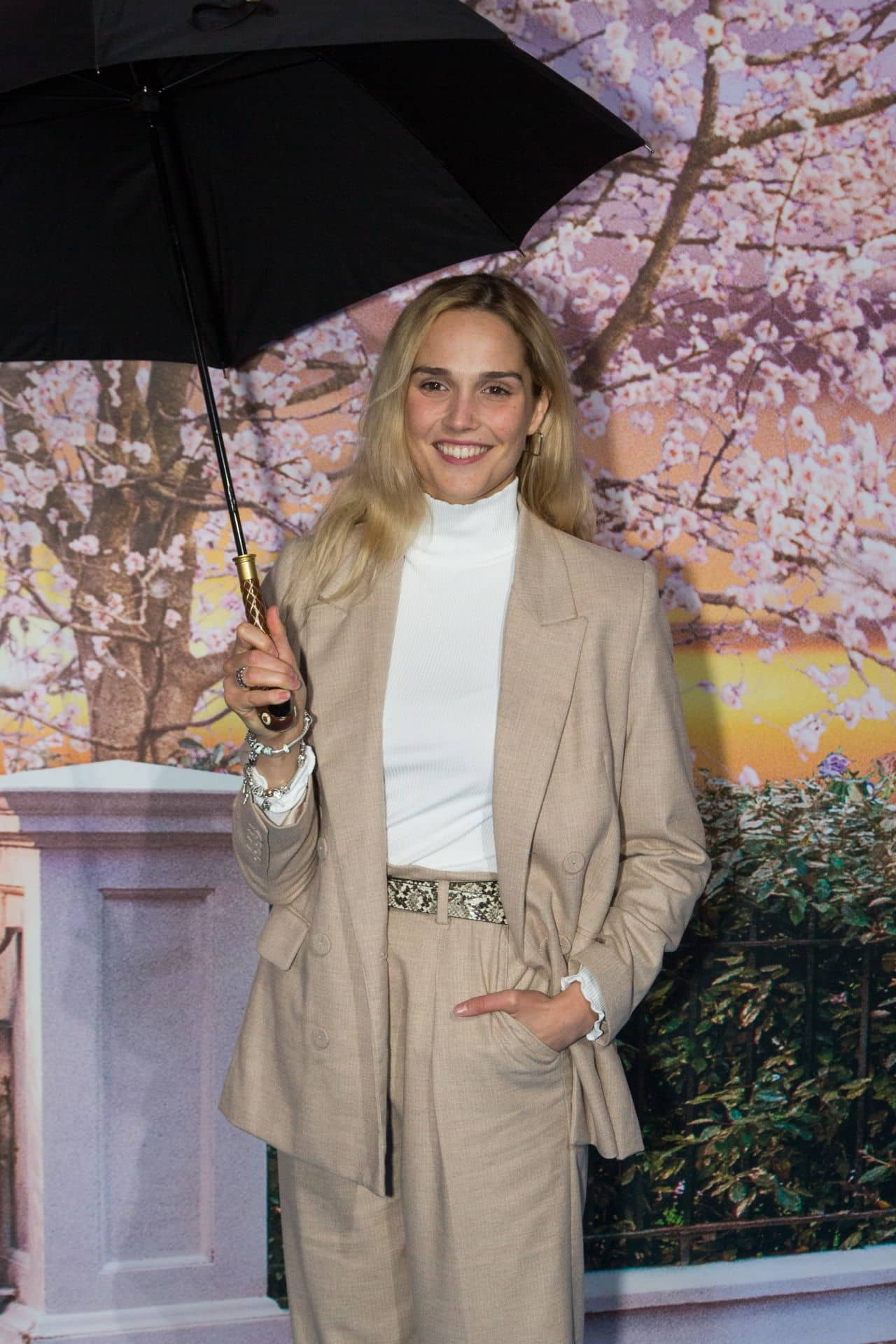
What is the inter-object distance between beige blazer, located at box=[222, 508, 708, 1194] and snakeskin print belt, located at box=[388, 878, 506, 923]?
36mm

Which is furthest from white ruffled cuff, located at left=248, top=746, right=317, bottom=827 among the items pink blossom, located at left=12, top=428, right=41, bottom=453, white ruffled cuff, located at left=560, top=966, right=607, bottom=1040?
pink blossom, located at left=12, top=428, right=41, bottom=453

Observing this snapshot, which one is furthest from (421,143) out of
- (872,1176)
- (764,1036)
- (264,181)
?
(872,1176)

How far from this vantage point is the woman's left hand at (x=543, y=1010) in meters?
1.91

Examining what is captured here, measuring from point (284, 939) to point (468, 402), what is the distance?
82 cm

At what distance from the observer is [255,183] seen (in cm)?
221

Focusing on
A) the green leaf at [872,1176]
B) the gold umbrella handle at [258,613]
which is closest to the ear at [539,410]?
the gold umbrella handle at [258,613]

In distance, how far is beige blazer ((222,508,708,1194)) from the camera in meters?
1.94

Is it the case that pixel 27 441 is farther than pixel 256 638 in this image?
Yes

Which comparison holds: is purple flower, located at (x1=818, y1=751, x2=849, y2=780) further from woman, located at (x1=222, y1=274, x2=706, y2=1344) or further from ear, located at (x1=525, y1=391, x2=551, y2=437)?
ear, located at (x1=525, y1=391, x2=551, y2=437)

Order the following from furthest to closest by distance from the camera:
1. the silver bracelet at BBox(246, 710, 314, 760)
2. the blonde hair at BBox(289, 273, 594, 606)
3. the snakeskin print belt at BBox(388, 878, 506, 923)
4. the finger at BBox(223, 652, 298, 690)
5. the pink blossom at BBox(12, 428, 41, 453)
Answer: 1. the pink blossom at BBox(12, 428, 41, 453)
2. the blonde hair at BBox(289, 273, 594, 606)
3. the snakeskin print belt at BBox(388, 878, 506, 923)
4. the silver bracelet at BBox(246, 710, 314, 760)
5. the finger at BBox(223, 652, 298, 690)

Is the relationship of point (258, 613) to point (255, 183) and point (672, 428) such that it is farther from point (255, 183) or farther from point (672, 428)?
point (672, 428)

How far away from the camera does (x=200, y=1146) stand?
2969 mm

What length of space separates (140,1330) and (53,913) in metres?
0.90

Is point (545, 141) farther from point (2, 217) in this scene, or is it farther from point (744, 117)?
point (744, 117)
